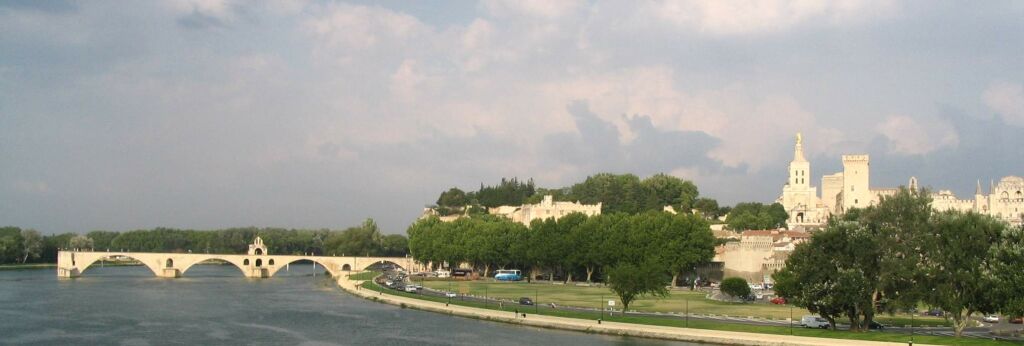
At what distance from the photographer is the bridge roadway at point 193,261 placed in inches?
4190

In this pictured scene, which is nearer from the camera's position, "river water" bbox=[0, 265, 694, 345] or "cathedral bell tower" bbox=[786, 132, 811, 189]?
"river water" bbox=[0, 265, 694, 345]

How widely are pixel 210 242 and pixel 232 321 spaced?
348ft

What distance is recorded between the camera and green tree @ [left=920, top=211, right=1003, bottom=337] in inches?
1583

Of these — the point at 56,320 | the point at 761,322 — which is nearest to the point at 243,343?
the point at 56,320

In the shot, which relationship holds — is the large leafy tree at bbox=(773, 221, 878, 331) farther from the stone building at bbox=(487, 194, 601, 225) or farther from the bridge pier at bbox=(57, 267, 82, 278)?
the bridge pier at bbox=(57, 267, 82, 278)

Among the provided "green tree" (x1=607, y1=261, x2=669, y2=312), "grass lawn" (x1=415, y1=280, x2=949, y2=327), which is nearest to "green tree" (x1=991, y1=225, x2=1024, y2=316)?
"grass lawn" (x1=415, y1=280, x2=949, y2=327)

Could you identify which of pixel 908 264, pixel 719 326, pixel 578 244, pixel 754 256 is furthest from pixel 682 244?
pixel 908 264

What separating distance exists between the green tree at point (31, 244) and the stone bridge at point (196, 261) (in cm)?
2800

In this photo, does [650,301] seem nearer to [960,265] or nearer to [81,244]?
[960,265]

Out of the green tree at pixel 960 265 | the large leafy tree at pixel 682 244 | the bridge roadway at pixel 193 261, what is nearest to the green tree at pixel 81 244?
the bridge roadway at pixel 193 261

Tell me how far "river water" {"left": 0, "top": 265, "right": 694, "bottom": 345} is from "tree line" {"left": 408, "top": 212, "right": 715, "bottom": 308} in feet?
55.4

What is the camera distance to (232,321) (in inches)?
2143

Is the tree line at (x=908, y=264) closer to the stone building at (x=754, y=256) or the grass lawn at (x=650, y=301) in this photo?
the grass lawn at (x=650, y=301)

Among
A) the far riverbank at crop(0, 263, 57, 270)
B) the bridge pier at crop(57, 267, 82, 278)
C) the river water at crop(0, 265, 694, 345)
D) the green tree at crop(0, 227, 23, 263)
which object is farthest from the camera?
the green tree at crop(0, 227, 23, 263)
